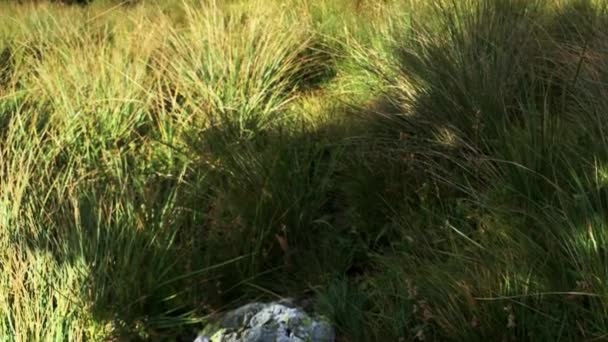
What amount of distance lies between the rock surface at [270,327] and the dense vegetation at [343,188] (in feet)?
0.31

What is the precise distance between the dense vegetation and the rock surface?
9cm

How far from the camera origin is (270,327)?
2850 millimetres

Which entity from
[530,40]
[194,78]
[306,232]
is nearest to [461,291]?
[306,232]

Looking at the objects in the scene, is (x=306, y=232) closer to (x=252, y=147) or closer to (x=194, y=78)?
(x=252, y=147)

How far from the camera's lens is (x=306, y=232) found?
3.59m

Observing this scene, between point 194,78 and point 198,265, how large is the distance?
1.87m

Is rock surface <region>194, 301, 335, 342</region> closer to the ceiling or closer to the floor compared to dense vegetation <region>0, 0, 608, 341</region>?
closer to the floor

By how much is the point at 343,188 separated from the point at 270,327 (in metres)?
1.01

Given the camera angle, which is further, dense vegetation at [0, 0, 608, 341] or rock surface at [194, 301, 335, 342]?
rock surface at [194, 301, 335, 342]

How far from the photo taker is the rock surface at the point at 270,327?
9.27 feet

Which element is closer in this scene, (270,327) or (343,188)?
(270,327)

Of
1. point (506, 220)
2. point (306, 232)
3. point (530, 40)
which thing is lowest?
point (306, 232)

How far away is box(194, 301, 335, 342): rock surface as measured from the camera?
2.83 metres

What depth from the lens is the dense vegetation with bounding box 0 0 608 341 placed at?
263 centimetres
